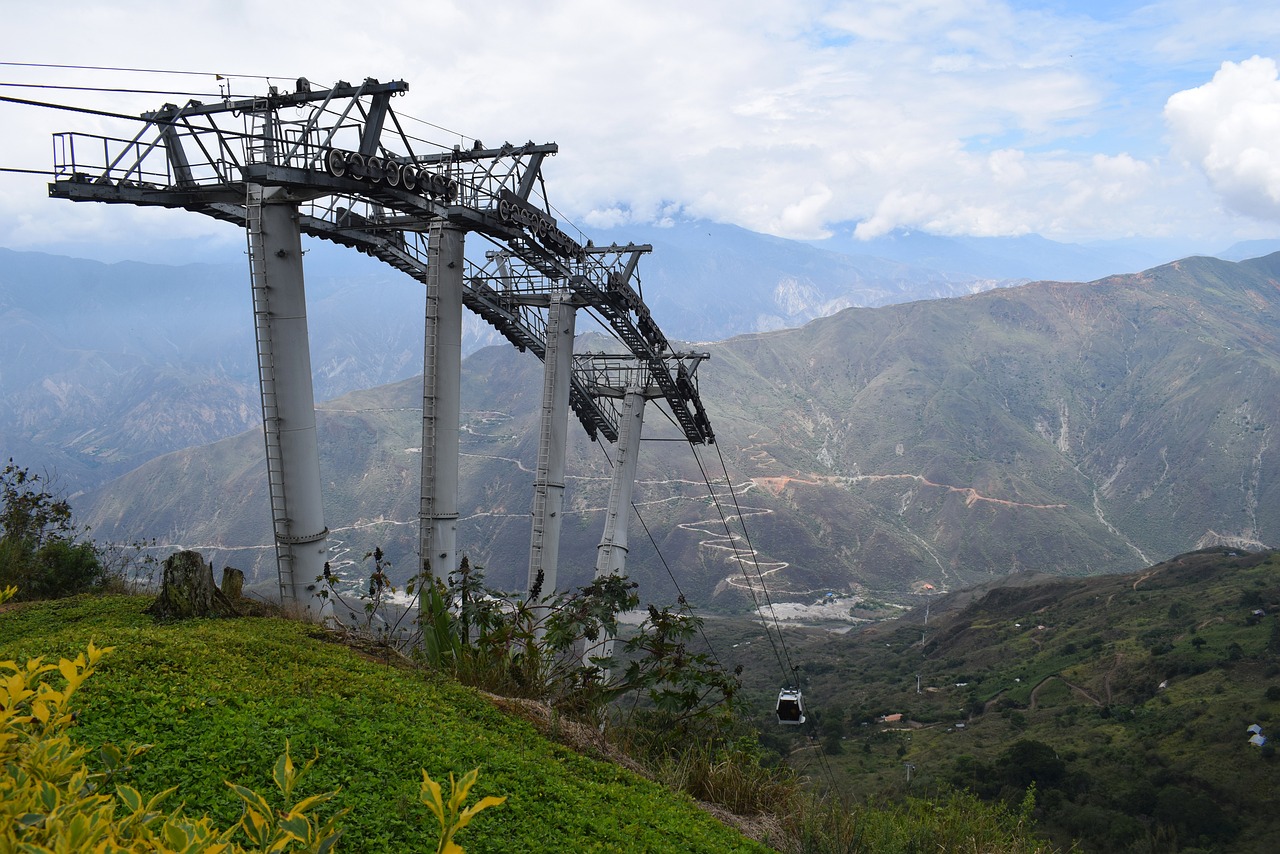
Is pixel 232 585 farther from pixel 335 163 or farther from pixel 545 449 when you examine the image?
pixel 545 449

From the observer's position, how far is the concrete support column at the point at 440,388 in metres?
14.1

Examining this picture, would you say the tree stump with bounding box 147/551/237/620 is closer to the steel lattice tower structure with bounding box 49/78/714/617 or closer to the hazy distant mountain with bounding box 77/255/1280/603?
the steel lattice tower structure with bounding box 49/78/714/617

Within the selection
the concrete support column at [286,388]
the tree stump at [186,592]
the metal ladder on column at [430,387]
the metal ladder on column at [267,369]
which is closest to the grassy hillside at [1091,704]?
the metal ladder on column at [430,387]

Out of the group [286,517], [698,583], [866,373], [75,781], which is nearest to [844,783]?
[286,517]

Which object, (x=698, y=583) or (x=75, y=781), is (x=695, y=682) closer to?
(x=75, y=781)

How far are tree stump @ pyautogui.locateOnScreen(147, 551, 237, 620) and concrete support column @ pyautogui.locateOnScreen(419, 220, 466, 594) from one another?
552 centimetres

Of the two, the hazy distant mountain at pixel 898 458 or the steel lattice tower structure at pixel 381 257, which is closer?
the steel lattice tower structure at pixel 381 257

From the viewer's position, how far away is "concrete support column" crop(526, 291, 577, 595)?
17984 millimetres

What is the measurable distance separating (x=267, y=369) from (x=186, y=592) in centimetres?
432

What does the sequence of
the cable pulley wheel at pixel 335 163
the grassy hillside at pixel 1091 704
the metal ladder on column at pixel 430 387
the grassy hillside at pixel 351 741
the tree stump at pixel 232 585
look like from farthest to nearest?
the grassy hillside at pixel 1091 704, the metal ladder on column at pixel 430 387, the cable pulley wheel at pixel 335 163, the tree stump at pixel 232 585, the grassy hillside at pixel 351 741

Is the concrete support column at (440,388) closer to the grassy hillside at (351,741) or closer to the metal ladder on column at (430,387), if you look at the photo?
the metal ladder on column at (430,387)

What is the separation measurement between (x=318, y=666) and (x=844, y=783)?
25.1 m

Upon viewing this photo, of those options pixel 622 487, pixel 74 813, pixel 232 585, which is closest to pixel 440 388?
pixel 232 585

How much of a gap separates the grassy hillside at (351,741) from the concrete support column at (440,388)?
6.97 metres
